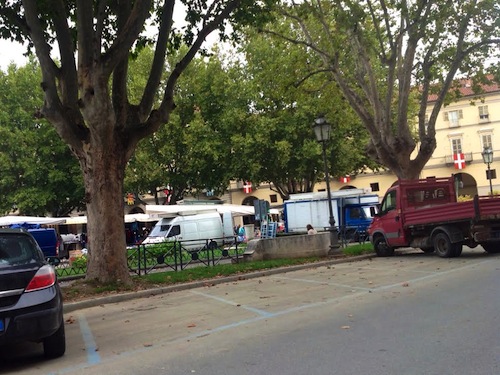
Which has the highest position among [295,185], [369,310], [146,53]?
[146,53]

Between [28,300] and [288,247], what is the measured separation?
12.0 metres

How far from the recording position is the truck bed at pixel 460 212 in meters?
14.0

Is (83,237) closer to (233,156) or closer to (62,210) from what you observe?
(62,210)

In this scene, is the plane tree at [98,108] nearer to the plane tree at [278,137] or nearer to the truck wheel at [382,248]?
the truck wheel at [382,248]

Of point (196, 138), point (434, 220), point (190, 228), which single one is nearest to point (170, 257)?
point (434, 220)

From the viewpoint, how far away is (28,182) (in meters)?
35.5

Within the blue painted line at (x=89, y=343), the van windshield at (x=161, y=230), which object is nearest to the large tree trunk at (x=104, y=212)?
the blue painted line at (x=89, y=343)

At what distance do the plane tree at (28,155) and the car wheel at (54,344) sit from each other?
3043cm

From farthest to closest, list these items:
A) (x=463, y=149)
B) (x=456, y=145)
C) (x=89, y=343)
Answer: (x=456, y=145), (x=463, y=149), (x=89, y=343)

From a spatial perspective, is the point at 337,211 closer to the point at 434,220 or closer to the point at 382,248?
the point at 382,248

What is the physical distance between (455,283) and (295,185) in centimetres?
2716

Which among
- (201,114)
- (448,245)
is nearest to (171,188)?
(201,114)

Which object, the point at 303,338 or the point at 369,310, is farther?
the point at 369,310

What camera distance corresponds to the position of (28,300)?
17.9 feet
